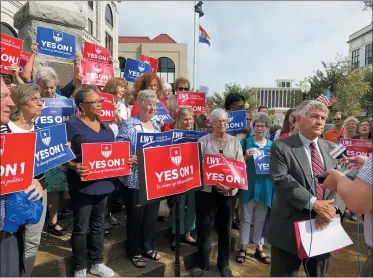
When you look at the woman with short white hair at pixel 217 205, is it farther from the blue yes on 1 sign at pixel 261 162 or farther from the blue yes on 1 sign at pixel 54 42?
the blue yes on 1 sign at pixel 54 42

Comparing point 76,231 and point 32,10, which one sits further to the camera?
point 32,10

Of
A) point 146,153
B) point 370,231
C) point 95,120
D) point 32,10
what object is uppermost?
point 32,10

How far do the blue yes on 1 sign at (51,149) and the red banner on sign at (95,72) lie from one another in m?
2.51

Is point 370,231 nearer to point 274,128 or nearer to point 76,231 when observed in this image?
point 76,231

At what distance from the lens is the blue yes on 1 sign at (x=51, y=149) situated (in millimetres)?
2902

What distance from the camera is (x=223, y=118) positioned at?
13.0ft

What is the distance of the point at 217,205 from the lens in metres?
3.97

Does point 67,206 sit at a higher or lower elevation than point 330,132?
lower

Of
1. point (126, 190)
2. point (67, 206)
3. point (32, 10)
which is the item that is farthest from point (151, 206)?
point (32, 10)

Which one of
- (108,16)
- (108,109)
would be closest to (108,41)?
(108,16)

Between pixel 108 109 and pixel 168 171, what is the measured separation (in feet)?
5.98

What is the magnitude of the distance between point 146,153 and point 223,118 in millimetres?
1343

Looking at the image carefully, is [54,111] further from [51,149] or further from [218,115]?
[218,115]

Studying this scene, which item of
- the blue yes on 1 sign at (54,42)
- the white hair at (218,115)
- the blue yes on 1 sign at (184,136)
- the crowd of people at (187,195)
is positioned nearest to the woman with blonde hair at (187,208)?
the crowd of people at (187,195)
